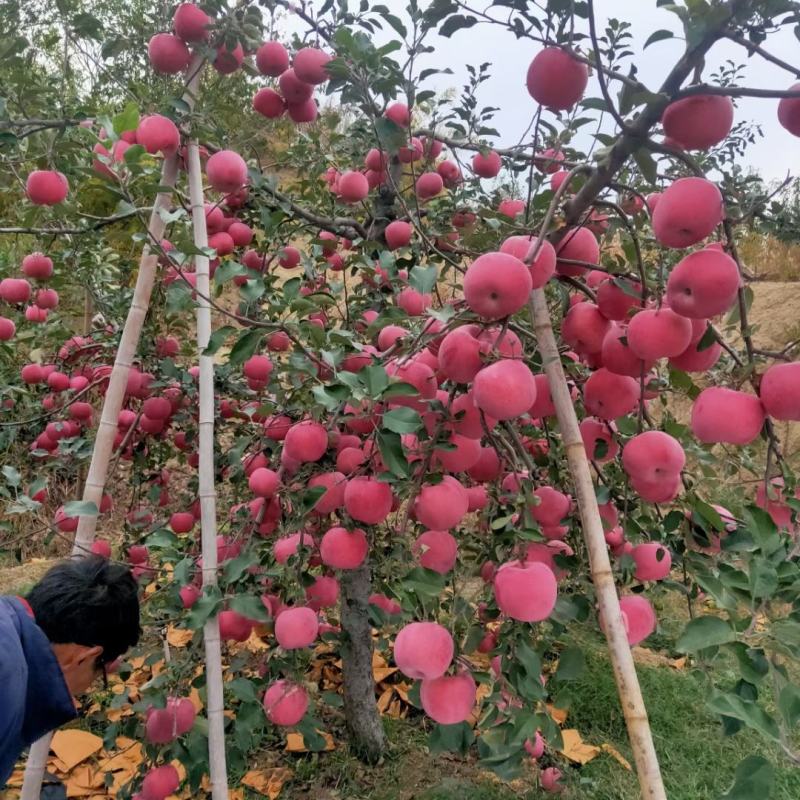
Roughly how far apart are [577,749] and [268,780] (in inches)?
39.1

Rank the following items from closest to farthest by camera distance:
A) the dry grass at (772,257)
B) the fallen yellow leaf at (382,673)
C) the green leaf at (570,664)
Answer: the green leaf at (570,664) < the fallen yellow leaf at (382,673) < the dry grass at (772,257)

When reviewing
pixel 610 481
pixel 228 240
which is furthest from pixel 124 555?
pixel 610 481

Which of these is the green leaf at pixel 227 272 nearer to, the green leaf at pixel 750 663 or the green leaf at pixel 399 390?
the green leaf at pixel 399 390

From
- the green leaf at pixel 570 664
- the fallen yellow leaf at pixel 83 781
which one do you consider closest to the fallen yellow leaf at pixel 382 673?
the fallen yellow leaf at pixel 83 781

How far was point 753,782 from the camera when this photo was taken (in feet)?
2.01

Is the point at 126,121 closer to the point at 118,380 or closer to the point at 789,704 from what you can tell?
the point at 118,380

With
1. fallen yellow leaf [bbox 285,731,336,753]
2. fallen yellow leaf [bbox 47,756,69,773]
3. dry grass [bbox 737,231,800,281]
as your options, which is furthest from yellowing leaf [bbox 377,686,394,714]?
dry grass [bbox 737,231,800,281]

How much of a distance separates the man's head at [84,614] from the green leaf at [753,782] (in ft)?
3.66

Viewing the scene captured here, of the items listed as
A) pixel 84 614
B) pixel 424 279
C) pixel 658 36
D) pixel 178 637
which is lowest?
pixel 178 637

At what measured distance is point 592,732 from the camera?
2.33 m

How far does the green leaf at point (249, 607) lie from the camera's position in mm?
1139

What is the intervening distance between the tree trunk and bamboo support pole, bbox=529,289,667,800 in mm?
1261

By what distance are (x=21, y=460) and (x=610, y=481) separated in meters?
3.11

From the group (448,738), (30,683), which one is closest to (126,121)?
(30,683)
